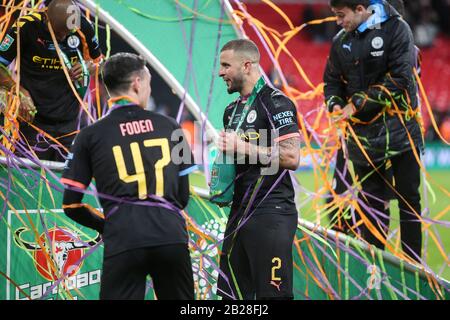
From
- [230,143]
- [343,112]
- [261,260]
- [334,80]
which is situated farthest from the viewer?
[334,80]

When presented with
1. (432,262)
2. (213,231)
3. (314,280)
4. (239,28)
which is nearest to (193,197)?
(213,231)

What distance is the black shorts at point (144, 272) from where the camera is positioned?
4.12 m

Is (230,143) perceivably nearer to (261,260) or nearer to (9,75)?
(261,260)

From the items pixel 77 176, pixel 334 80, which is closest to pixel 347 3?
pixel 334 80

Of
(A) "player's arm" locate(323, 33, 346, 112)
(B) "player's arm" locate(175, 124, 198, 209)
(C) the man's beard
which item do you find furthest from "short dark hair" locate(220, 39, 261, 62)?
(A) "player's arm" locate(323, 33, 346, 112)

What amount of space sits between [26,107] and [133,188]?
2.30 m

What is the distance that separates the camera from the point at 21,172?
18.0ft

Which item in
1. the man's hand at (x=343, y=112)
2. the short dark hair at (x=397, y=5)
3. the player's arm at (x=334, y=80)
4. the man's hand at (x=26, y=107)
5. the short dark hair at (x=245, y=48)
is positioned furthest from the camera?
the short dark hair at (x=397, y=5)

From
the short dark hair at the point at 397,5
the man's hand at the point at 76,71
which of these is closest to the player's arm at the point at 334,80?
the short dark hair at the point at 397,5

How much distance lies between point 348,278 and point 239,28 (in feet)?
7.30

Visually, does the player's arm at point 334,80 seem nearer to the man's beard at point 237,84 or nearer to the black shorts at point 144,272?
the man's beard at point 237,84

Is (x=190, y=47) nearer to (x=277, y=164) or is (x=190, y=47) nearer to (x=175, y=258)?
(x=277, y=164)

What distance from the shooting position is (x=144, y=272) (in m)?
4.18

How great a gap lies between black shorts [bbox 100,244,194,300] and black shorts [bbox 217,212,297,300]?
0.81 m
